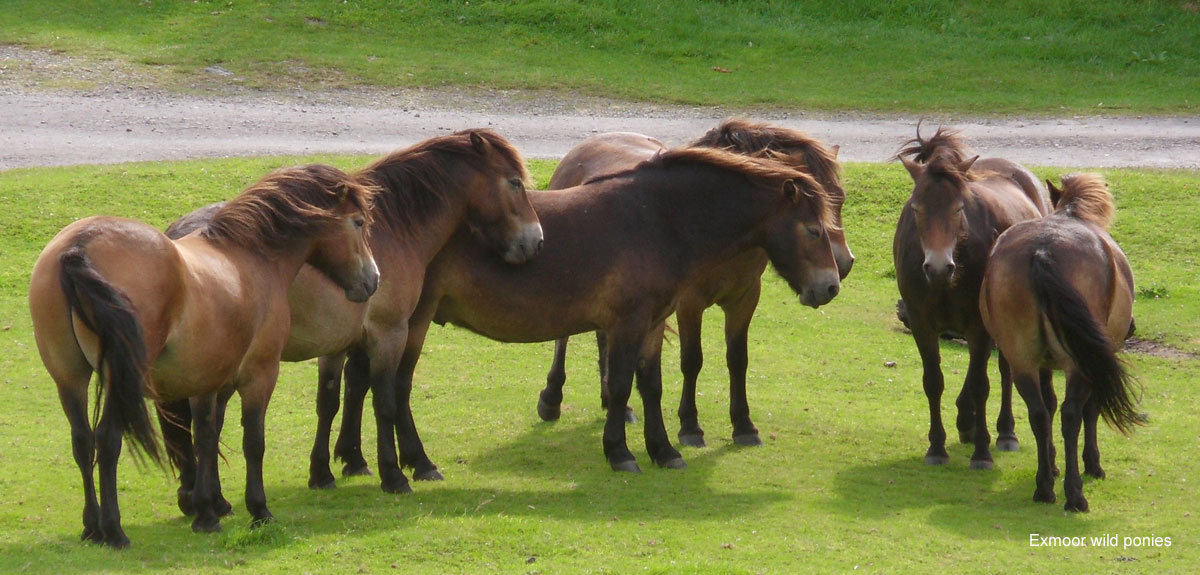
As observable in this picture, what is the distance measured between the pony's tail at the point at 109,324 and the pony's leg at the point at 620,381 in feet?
11.4

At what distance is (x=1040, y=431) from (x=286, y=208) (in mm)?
4658

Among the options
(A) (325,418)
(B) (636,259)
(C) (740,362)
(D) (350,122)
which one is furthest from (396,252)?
(D) (350,122)

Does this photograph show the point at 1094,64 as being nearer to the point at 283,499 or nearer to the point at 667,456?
the point at 667,456

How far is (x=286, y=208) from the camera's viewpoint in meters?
6.94

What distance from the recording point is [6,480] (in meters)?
7.43

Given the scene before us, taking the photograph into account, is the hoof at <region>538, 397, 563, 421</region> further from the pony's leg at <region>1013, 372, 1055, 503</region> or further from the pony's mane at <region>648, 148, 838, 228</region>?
the pony's leg at <region>1013, 372, 1055, 503</region>

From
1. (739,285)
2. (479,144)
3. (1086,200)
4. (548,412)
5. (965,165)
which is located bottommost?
(548,412)

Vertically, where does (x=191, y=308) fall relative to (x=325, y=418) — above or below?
above

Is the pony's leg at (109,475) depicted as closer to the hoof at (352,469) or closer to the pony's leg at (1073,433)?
the hoof at (352,469)

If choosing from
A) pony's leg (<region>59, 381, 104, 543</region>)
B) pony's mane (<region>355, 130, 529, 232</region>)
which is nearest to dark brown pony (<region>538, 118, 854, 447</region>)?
pony's mane (<region>355, 130, 529, 232</region>)

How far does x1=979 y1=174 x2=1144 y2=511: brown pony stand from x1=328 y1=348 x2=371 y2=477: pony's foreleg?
13.0ft

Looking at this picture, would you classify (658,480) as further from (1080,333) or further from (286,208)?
(286,208)

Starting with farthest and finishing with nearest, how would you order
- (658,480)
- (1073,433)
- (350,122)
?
(350,122) → (658,480) → (1073,433)

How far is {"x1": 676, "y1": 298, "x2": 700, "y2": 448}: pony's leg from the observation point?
9367mm
